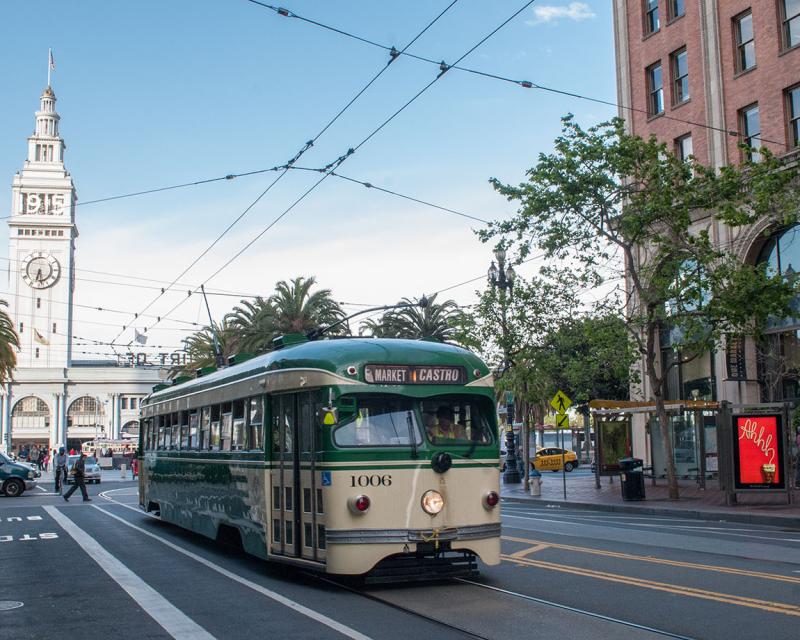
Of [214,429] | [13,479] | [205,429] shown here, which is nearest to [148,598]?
[214,429]

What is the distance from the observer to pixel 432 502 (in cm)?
1055

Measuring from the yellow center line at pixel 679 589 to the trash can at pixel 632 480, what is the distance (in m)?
15.4

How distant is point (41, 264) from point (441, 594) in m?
119

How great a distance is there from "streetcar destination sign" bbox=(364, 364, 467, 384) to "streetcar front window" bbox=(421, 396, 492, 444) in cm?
22

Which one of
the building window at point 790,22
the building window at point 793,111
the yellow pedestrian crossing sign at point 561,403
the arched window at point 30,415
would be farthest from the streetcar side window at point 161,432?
the arched window at point 30,415

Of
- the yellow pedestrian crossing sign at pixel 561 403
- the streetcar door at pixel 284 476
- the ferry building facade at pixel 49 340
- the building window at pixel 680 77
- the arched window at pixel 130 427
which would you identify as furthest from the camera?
the arched window at pixel 130 427

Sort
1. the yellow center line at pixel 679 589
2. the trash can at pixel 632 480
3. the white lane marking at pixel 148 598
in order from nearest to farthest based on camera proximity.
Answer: the white lane marking at pixel 148 598
the yellow center line at pixel 679 589
the trash can at pixel 632 480

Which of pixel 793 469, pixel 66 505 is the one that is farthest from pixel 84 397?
pixel 793 469

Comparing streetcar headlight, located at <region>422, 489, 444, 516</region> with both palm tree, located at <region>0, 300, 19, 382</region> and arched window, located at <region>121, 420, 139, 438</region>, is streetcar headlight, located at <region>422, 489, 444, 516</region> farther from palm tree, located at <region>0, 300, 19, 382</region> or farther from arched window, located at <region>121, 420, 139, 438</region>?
arched window, located at <region>121, 420, 139, 438</region>

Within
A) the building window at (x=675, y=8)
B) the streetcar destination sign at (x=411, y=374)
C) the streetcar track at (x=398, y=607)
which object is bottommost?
the streetcar track at (x=398, y=607)

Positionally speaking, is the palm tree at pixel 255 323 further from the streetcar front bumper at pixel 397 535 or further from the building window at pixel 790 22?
the streetcar front bumper at pixel 397 535

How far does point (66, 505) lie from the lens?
29812mm

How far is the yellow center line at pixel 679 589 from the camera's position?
904 centimetres

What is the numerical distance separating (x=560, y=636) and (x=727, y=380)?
1054 inches
